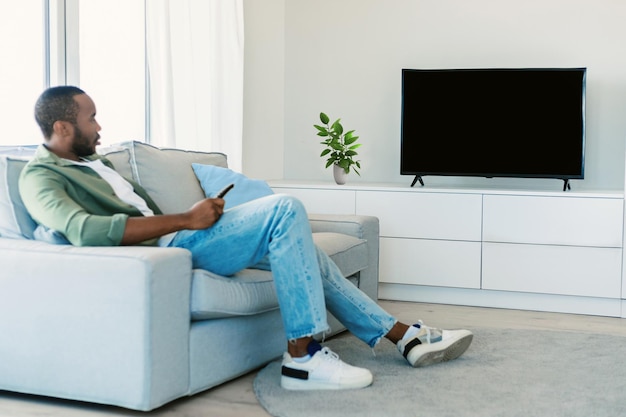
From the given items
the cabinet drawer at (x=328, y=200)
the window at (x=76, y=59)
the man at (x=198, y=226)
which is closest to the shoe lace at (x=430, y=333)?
the man at (x=198, y=226)

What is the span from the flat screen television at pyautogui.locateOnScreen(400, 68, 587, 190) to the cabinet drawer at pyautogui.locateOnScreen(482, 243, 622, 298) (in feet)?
1.49

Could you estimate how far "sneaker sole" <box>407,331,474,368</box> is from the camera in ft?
9.69

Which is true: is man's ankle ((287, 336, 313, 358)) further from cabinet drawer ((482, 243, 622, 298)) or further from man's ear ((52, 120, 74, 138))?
cabinet drawer ((482, 243, 622, 298))

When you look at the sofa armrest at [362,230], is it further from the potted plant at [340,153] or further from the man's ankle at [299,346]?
the man's ankle at [299,346]

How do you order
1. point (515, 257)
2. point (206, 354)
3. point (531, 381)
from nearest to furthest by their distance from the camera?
point (206, 354)
point (531, 381)
point (515, 257)

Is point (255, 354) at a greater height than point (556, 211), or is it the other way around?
point (556, 211)

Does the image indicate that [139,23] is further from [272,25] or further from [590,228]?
[590,228]

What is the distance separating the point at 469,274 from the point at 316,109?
5.26 feet

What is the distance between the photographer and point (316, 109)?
5.41 metres

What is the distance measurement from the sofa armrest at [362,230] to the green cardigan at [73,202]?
1.23 m

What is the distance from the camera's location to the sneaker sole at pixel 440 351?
9.69ft

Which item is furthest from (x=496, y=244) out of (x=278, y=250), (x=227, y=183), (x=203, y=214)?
(x=203, y=214)


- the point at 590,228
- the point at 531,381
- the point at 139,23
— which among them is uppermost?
the point at 139,23

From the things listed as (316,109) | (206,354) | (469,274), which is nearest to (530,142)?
(469,274)
